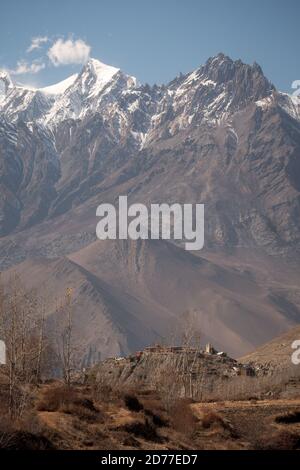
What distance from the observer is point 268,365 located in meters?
131
